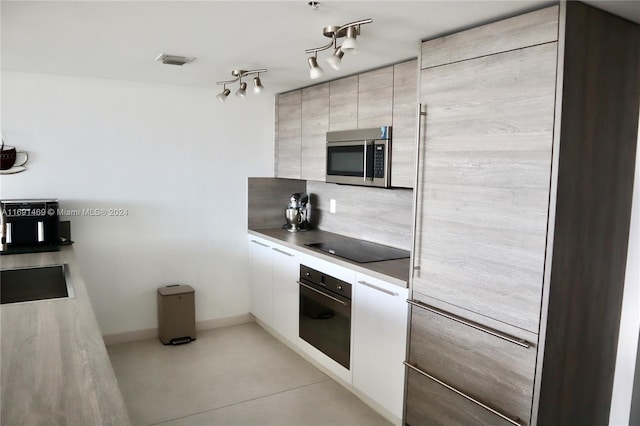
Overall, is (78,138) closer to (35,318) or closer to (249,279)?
(249,279)

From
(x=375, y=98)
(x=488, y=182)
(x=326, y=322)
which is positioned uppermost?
(x=375, y=98)

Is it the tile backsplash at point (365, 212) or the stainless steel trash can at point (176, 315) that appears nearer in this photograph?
the tile backsplash at point (365, 212)

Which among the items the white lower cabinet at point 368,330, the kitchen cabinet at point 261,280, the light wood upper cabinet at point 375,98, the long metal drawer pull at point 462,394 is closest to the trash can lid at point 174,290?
the kitchen cabinet at point 261,280

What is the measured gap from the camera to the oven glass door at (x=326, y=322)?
3.19m

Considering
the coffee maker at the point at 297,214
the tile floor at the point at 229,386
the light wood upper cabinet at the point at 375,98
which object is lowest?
the tile floor at the point at 229,386

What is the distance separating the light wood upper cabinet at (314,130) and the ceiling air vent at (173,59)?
3.54 feet

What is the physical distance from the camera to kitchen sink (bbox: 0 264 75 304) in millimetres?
2805

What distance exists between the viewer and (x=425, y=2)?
76.4 inches

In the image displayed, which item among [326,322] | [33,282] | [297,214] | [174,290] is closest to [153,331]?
[174,290]

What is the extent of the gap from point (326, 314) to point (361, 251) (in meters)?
0.51

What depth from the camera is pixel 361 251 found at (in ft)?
11.3

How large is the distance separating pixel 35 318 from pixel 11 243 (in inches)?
66.4

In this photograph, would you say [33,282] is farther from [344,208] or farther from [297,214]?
[344,208]

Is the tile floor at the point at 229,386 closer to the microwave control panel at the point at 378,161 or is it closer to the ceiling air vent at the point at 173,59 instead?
the microwave control panel at the point at 378,161
